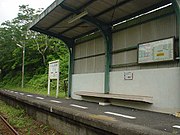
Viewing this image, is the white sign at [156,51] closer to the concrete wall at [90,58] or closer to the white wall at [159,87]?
the white wall at [159,87]

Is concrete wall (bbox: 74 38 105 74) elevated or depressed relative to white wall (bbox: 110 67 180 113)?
elevated

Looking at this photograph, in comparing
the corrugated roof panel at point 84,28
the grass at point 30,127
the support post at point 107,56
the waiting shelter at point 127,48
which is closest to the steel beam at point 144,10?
the waiting shelter at point 127,48

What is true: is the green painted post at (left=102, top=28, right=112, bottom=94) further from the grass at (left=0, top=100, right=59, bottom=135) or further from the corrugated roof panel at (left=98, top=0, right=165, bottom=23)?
the grass at (left=0, top=100, right=59, bottom=135)

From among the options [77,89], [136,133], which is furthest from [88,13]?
[136,133]

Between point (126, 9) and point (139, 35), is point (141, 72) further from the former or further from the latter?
point (126, 9)

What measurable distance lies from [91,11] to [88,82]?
3.64 metres

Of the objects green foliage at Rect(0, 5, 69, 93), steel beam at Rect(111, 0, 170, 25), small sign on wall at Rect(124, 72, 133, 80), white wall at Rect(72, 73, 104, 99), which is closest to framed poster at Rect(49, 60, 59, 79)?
white wall at Rect(72, 73, 104, 99)

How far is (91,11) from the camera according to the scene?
967 centimetres

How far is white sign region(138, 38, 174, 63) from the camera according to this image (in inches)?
292

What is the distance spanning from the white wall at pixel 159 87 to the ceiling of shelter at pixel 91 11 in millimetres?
2272

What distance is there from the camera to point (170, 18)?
759 cm

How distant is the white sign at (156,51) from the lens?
7.41 m

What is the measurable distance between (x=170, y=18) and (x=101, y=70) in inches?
169

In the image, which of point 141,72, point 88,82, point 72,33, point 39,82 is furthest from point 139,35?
point 39,82
